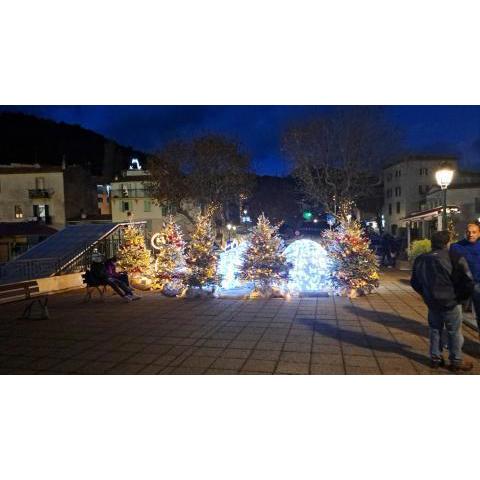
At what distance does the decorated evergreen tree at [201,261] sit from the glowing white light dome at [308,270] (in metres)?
2.25

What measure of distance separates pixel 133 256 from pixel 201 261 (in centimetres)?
445

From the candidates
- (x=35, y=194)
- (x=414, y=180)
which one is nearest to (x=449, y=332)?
(x=35, y=194)

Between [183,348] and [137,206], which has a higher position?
[137,206]

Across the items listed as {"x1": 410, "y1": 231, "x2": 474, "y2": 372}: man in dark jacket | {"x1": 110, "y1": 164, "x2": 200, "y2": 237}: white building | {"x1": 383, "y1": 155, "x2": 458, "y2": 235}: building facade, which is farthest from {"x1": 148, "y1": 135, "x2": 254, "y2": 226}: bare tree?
{"x1": 410, "y1": 231, "x2": 474, "y2": 372}: man in dark jacket

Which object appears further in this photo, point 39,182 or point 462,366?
point 39,182

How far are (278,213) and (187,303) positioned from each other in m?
47.1

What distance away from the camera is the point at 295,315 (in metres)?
8.14

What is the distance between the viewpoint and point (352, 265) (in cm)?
1030

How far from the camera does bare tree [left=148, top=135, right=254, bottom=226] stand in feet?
98.5

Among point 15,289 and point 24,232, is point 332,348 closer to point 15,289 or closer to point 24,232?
point 15,289

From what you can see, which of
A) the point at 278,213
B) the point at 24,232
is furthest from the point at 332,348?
the point at 278,213

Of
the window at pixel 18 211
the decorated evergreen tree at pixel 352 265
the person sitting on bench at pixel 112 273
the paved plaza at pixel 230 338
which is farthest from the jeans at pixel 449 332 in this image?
the window at pixel 18 211

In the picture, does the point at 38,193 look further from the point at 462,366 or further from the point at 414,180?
the point at 414,180

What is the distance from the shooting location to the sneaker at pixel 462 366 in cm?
491
